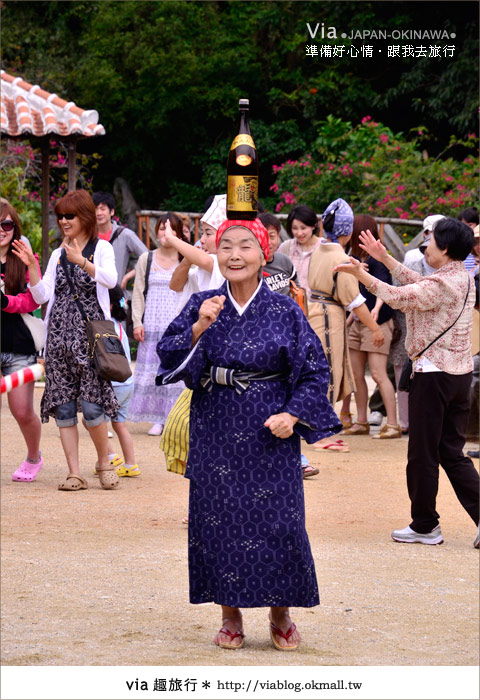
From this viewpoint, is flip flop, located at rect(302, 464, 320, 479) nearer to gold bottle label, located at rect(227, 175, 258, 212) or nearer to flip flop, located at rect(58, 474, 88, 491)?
flip flop, located at rect(58, 474, 88, 491)

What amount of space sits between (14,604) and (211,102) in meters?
16.5

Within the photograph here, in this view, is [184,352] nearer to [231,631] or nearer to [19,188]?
[231,631]

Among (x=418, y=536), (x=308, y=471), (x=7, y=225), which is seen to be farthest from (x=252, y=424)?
(x=308, y=471)

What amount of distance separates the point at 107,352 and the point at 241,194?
2.59 meters

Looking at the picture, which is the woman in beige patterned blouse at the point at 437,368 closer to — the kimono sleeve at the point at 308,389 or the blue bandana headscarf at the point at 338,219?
the kimono sleeve at the point at 308,389

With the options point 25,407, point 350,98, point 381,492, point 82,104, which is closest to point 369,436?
point 381,492

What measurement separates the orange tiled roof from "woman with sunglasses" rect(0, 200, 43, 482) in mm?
5423

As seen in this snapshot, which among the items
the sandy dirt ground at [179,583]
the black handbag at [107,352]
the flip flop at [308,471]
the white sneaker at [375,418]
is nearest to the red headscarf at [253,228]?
the sandy dirt ground at [179,583]

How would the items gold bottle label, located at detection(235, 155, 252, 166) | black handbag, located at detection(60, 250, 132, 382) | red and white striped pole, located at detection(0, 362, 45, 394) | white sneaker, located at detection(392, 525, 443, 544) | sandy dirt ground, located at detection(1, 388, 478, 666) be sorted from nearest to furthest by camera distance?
red and white striped pole, located at detection(0, 362, 45, 394) → gold bottle label, located at detection(235, 155, 252, 166) → sandy dirt ground, located at detection(1, 388, 478, 666) → white sneaker, located at detection(392, 525, 443, 544) → black handbag, located at detection(60, 250, 132, 382)

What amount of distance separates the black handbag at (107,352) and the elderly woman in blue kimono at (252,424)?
94.0 inches

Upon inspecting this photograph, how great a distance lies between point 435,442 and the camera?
5414 millimetres

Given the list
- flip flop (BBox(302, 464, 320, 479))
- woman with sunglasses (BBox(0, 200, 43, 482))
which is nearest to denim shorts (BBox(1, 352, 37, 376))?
woman with sunglasses (BBox(0, 200, 43, 482))

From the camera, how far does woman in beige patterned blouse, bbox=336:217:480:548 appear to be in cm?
522

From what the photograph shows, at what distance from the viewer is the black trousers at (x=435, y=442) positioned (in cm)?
536
